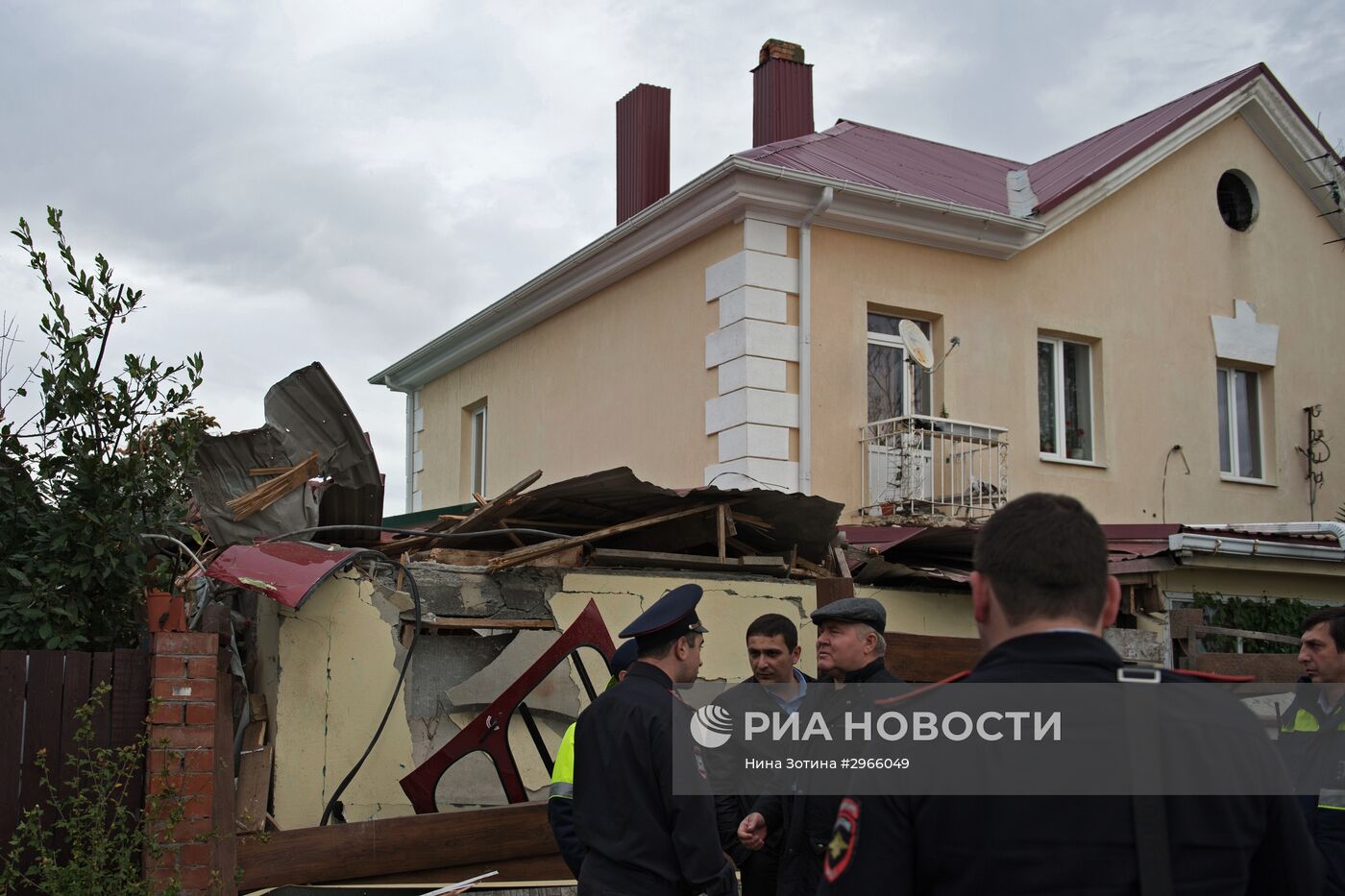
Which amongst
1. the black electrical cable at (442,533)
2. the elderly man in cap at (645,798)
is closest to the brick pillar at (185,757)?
the black electrical cable at (442,533)

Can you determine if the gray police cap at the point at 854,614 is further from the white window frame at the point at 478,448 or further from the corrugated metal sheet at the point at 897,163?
the white window frame at the point at 478,448

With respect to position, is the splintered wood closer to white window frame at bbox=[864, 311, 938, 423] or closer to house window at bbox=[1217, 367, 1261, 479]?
white window frame at bbox=[864, 311, 938, 423]

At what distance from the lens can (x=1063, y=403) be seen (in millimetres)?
14031

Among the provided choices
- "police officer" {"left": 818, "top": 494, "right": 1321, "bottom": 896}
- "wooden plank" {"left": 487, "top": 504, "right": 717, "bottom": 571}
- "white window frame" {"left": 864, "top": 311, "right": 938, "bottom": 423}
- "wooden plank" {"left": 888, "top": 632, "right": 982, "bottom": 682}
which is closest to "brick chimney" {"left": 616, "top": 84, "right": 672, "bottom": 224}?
→ "white window frame" {"left": 864, "top": 311, "right": 938, "bottom": 423}

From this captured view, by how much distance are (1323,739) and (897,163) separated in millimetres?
11902

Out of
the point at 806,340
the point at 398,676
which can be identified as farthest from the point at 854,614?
the point at 806,340

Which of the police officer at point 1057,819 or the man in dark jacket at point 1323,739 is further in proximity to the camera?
the man in dark jacket at point 1323,739

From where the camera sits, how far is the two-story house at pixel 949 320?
12398mm

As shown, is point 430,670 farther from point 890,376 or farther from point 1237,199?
point 1237,199

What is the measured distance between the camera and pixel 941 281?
524 inches

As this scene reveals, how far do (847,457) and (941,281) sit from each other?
7.53 feet

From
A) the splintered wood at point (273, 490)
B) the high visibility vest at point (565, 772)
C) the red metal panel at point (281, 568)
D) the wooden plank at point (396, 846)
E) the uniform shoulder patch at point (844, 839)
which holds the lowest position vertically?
the wooden plank at point (396, 846)

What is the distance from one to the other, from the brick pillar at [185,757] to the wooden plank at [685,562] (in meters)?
2.85

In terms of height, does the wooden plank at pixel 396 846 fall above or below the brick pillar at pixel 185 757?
below
